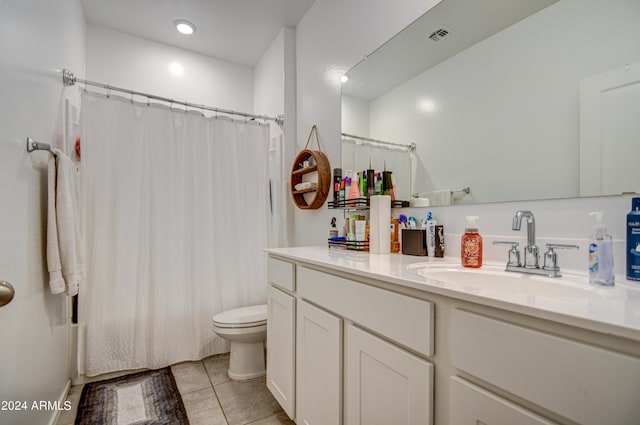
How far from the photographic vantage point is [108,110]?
6.50ft

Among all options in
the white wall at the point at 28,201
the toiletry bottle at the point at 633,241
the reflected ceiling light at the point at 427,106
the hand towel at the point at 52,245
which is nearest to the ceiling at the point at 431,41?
the reflected ceiling light at the point at 427,106

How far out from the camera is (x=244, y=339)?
75.9 inches

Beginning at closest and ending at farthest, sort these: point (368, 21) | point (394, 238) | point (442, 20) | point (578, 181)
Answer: point (578, 181) → point (442, 20) → point (394, 238) → point (368, 21)

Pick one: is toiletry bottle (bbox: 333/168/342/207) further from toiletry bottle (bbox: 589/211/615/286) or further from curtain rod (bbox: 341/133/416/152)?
toiletry bottle (bbox: 589/211/615/286)

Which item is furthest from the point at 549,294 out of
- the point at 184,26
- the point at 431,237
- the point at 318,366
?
the point at 184,26

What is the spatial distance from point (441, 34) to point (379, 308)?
1197 mm

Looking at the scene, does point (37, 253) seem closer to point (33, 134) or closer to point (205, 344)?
point (33, 134)

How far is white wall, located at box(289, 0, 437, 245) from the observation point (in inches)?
61.8

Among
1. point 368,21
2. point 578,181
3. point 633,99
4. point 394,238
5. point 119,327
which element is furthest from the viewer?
point 119,327

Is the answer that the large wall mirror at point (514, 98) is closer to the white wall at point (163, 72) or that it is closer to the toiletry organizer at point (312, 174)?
the toiletry organizer at point (312, 174)

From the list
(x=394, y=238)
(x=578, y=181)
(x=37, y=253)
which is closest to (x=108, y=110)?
(x=37, y=253)

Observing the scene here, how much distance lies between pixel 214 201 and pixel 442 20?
6.07 feet

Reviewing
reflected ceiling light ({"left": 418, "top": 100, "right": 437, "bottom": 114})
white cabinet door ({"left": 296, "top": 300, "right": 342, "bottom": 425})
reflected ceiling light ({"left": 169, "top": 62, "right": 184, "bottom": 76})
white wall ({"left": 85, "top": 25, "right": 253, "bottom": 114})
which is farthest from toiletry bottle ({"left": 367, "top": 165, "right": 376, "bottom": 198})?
reflected ceiling light ({"left": 169, "top": 62, "right": 184, "bottom": 76})

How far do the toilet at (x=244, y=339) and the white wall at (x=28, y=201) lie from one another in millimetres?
846
